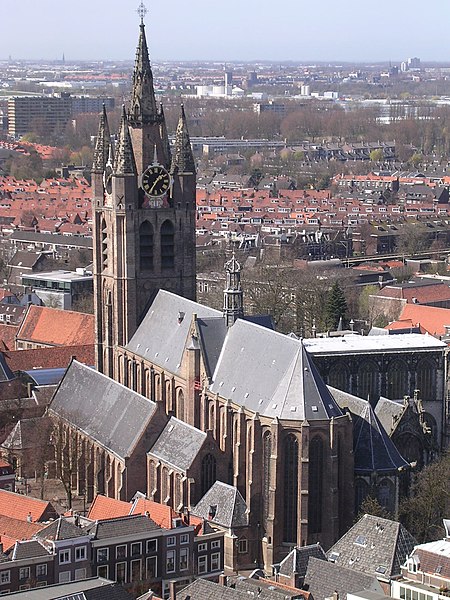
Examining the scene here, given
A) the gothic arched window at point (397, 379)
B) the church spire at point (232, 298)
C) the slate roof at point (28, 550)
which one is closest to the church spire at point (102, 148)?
the church spire at point (232, 298)

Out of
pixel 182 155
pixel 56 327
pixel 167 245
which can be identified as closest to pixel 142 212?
pixel 167 245

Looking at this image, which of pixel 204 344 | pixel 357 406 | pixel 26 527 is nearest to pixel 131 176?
pixel 204 344

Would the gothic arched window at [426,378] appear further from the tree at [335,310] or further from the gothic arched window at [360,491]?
the tree at [335,310]

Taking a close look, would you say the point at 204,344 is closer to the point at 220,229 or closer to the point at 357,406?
the point at 357,406

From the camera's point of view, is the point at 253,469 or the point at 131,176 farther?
the point at 131,176

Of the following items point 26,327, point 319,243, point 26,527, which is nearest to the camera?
point 26,527

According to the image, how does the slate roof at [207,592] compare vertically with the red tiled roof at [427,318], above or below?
above
